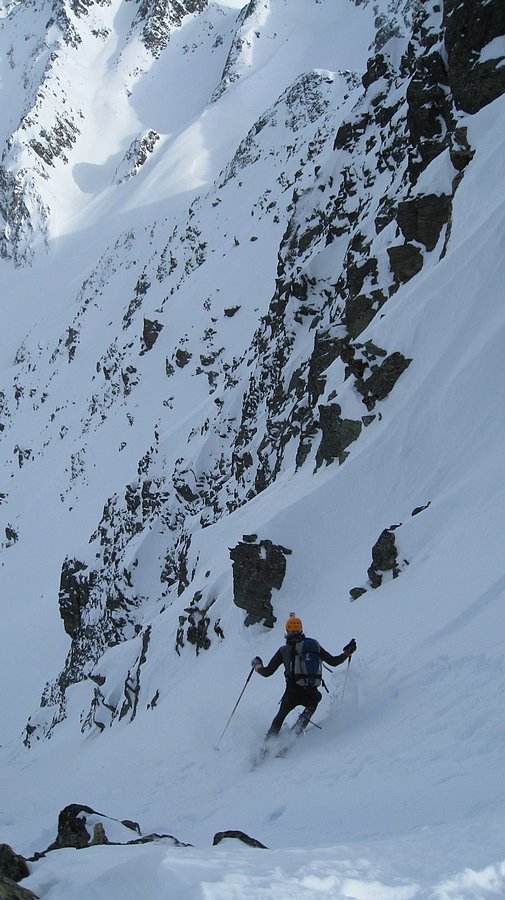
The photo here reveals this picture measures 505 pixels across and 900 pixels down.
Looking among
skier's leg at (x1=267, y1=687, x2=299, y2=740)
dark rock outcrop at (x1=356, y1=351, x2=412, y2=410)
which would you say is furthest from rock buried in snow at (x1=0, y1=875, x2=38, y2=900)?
dark rock outcrop at (x1=356, y1=351, x2=412, y2=410)

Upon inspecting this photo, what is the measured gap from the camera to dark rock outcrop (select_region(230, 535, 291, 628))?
39.1 ft

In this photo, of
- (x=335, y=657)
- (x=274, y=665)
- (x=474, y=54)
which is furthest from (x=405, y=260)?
(x=274, y=665)

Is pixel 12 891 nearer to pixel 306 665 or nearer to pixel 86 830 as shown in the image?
pixel 86 830

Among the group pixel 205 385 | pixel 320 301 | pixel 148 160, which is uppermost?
pixel 148 160

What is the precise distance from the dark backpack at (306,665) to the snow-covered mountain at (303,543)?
54 cm

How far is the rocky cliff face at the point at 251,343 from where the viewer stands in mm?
14516

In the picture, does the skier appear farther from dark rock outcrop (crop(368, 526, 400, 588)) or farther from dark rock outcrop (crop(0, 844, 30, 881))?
dark rock outcrop (crop(0, 844, 30, 881))

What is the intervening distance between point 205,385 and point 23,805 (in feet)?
88.0

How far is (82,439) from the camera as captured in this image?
42.7 metres

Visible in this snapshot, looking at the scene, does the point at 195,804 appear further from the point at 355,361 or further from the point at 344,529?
the point at 355,361

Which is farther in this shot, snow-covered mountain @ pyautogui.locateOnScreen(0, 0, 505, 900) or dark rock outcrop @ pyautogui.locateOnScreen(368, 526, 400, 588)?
dark rock outcrop @ pyautogui.locateOnScreen(368, 526, 400, 588)

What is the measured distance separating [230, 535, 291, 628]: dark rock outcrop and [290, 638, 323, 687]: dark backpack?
4.99 m

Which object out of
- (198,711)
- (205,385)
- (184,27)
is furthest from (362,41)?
Result: (198,711)

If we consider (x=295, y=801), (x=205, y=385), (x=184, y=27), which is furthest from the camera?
(x=184, y=27)
